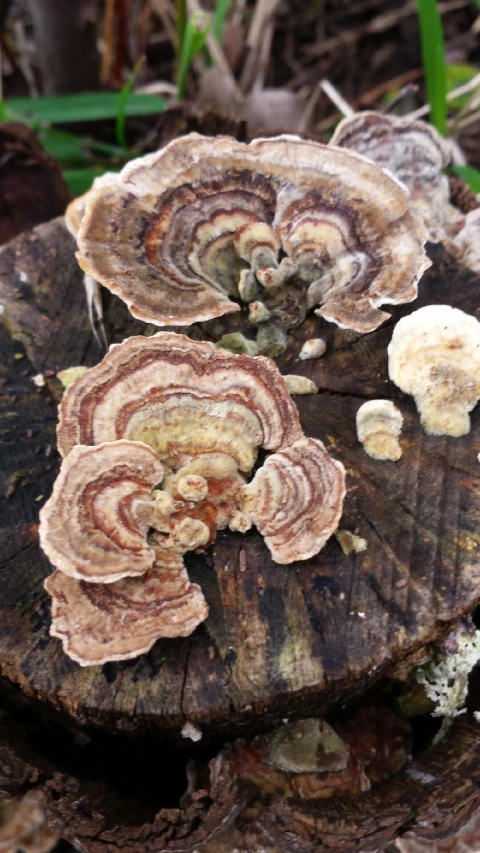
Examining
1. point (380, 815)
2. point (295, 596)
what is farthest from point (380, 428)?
point (380, 815)

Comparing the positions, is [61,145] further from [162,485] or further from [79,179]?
[162,485]

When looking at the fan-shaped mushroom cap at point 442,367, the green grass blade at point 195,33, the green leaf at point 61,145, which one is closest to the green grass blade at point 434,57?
the green grass blade at point 195,33

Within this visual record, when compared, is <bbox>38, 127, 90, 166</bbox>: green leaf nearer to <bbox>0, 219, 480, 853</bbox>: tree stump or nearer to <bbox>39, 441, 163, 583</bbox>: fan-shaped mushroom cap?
<bbox>0, 219, 480, 853</bbox>: tree stump

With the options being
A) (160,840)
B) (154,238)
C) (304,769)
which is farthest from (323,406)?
(160,840)

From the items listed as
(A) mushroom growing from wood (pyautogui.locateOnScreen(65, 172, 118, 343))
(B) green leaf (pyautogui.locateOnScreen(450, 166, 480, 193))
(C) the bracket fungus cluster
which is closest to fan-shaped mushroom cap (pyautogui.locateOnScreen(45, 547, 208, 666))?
(C) the bracket fungus cluster

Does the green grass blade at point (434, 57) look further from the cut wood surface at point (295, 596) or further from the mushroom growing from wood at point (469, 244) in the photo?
the cut wood surface at point (295, 596)
